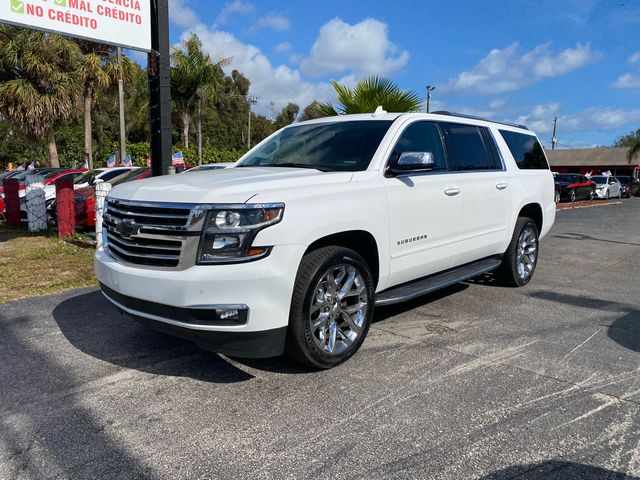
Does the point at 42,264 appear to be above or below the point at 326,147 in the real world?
below

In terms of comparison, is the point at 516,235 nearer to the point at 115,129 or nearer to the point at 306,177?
the point at 306,177

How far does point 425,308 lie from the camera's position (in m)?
5.48

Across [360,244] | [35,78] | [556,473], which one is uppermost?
[35,78]

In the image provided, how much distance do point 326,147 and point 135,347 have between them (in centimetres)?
238

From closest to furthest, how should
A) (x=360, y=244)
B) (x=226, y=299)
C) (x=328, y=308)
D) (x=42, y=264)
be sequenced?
1. (x=226, y=299)
2. (x=328, y=308)
3. (x=360, y=244)
4. (x=42, y=264)

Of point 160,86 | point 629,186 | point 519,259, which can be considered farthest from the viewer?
point 629,186

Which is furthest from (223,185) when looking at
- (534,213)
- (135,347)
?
(534,213)

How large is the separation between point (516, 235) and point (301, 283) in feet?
12.1

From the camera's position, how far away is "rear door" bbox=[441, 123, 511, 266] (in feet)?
16.7

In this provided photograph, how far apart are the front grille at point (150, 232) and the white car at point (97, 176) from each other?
37.6 feet

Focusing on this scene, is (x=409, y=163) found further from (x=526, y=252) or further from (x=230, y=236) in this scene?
(x=526, y=252)

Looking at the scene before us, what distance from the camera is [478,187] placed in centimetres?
527

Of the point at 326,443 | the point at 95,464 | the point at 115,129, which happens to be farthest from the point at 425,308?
the point at 115,129

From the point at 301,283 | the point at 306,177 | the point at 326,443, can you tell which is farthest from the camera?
the point at 306,177
